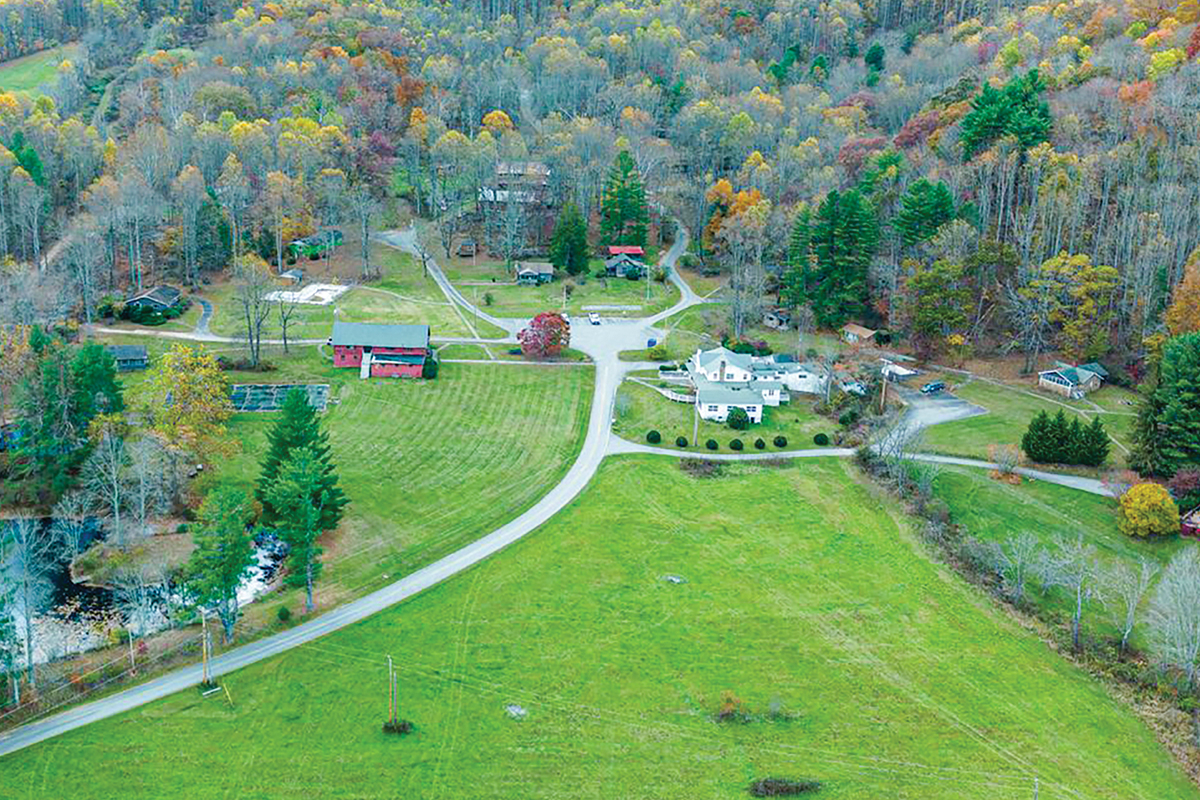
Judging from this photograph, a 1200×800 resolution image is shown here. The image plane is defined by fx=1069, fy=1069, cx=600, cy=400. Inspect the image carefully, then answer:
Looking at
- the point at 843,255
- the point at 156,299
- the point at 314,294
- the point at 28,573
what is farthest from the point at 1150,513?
the point at 156,299

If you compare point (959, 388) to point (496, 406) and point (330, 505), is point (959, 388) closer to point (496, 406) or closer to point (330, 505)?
point (496, 406)

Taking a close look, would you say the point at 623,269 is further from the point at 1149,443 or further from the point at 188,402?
the point at 1149,443

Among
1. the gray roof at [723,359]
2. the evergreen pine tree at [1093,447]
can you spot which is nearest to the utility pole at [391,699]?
the gray roof at [723,359]

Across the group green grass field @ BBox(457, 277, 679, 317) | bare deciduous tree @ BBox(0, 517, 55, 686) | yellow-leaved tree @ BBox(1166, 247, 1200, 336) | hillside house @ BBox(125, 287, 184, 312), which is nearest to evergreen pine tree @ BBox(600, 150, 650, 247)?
green grass field @ BBox(457, 277, 679, 317)

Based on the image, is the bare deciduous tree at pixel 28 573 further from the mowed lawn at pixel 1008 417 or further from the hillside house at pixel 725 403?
the mowed lawn at pixel 1008 417

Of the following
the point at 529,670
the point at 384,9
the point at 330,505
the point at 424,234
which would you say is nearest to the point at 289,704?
the point at 529,670

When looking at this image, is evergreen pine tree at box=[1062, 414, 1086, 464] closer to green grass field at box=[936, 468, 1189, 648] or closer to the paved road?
green grass field at box=[936, 468, 1189, 648]
